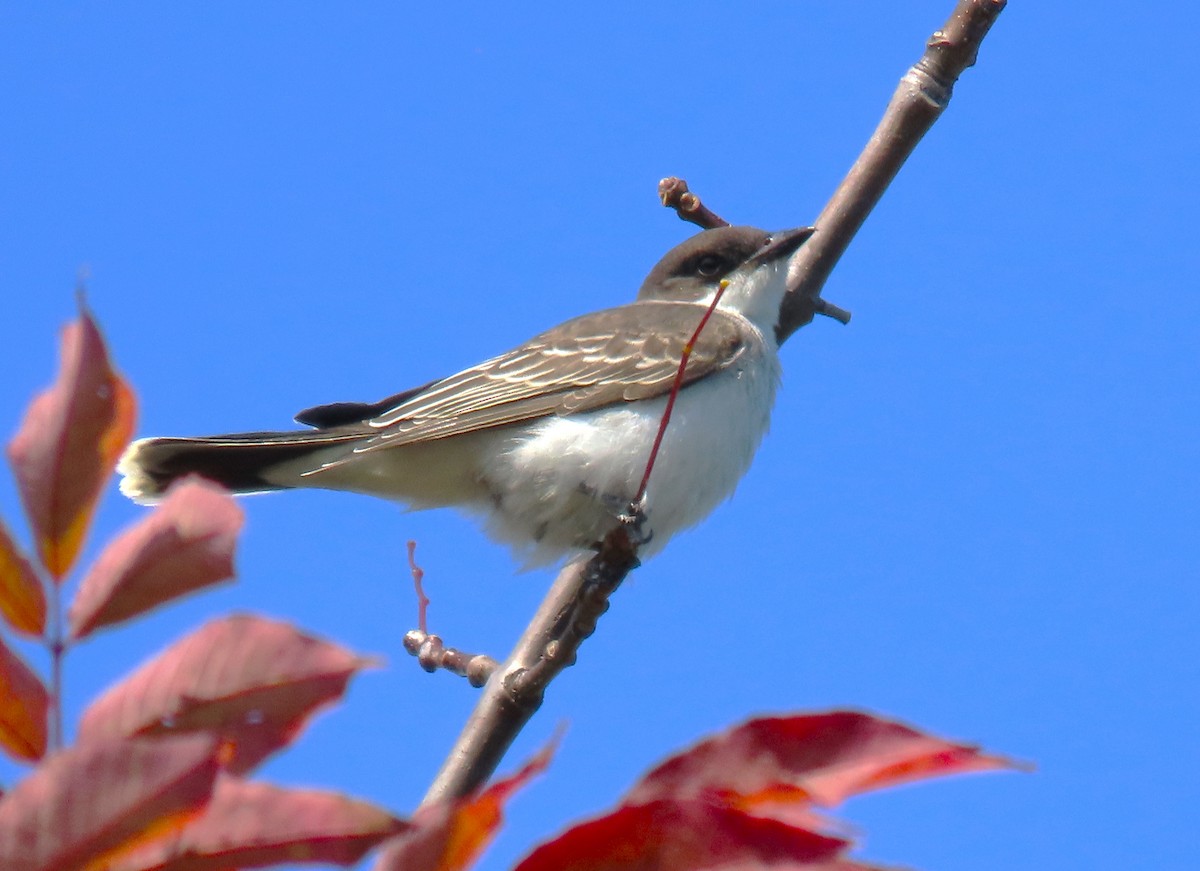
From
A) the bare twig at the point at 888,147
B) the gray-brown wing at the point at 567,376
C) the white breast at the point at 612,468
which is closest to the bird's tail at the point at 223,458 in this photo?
the gray-brown wing at the point at 567,376

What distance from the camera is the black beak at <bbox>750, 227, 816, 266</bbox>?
24.1 feet

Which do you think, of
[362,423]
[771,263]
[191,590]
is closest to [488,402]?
[362,423]

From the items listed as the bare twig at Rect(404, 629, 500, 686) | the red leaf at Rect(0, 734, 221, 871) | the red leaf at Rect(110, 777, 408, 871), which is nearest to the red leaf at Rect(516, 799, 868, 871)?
the red leaf at Rect(110, 777, 408, 871)

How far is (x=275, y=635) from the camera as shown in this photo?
128 cm

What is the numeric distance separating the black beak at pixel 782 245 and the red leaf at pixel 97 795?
632 centimetres

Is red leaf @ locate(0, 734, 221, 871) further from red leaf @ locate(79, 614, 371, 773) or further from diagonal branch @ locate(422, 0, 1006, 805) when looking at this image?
diagonal branch @ locate(422, 0, 1006, 805)

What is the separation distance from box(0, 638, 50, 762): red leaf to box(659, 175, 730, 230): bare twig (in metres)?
4.96

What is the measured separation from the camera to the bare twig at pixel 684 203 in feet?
19.9

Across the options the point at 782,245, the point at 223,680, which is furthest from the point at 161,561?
the point at 782,245

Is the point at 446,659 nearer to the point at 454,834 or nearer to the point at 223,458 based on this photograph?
the point at 223,458

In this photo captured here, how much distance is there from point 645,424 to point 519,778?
5.41m

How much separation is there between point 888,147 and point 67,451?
461 centimetres

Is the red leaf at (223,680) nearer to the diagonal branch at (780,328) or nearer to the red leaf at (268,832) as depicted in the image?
the red leaf at (268,832)

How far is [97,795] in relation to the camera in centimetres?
112
